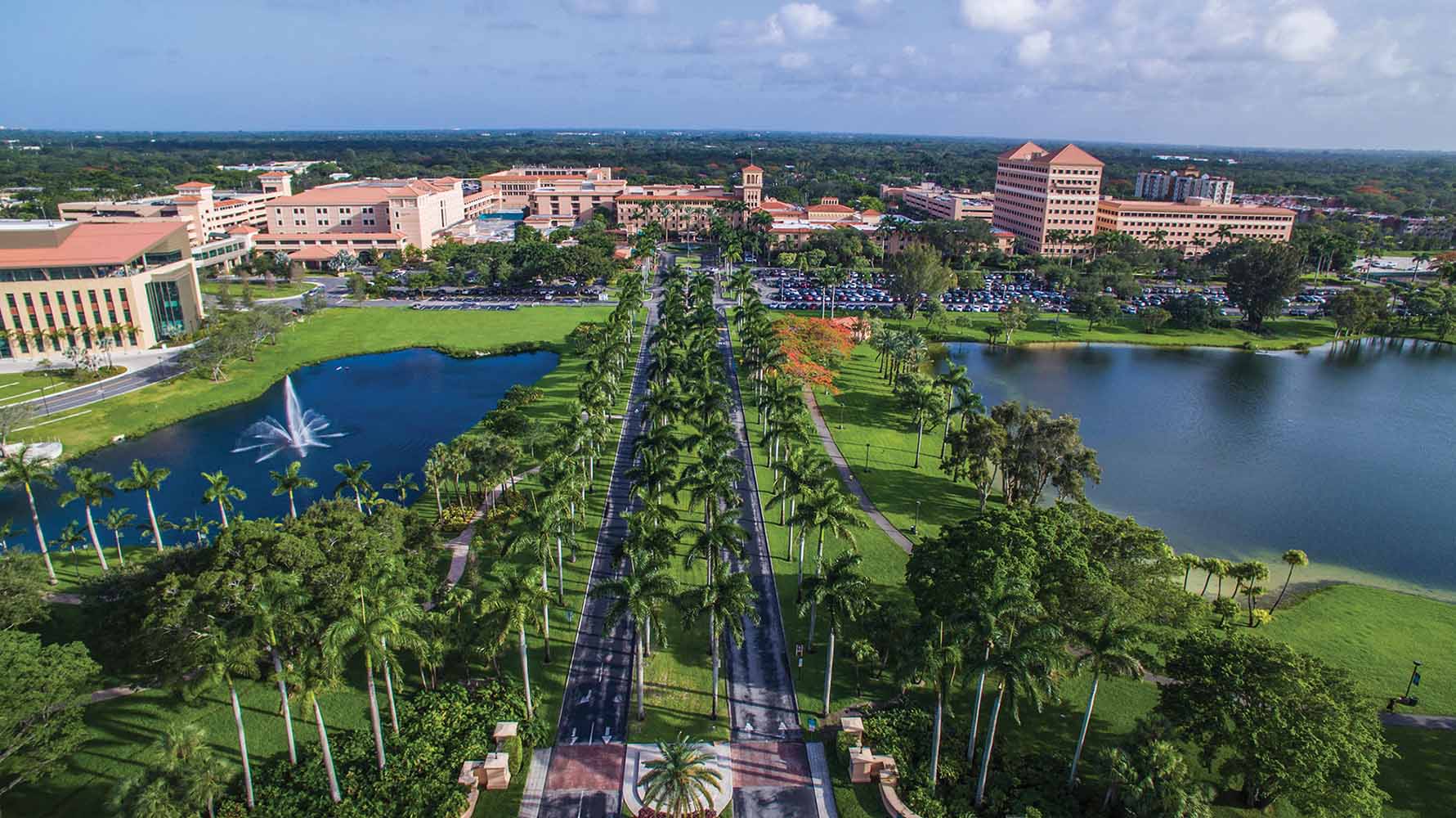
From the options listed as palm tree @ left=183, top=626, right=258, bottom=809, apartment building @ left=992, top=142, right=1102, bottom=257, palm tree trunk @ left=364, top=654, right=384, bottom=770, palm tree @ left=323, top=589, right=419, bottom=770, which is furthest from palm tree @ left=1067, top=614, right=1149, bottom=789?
apartment building @ left=992, top=142, right=1102, bottom=257

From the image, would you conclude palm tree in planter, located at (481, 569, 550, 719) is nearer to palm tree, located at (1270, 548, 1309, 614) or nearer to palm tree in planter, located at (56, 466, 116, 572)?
palm tree in planter, located at (56, 466, 116, 572)

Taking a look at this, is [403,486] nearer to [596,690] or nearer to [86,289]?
[596,690]

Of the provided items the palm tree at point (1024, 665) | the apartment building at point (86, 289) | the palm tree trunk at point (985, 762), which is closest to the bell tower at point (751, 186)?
the apartment building at point (86, 289)

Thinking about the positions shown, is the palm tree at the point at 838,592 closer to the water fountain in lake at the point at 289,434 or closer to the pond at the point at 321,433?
the pond at the point at 321,433

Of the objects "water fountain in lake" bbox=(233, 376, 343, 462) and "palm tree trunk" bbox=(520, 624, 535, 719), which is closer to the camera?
"palm tree trunk" bbox=(520, 624, 535, 719)

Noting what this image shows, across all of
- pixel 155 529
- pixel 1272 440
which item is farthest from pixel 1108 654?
pixel 1272 440

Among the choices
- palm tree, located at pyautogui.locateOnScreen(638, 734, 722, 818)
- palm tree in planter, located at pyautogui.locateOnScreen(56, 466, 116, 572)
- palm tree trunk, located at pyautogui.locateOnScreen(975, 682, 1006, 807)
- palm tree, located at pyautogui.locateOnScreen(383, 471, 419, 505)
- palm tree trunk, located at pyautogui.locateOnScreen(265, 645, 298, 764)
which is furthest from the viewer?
palm tree, located at pyautogui.locateOnScreen(383, 471, 419, 505)
